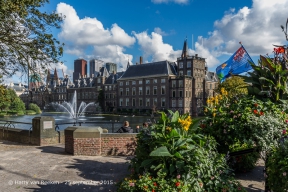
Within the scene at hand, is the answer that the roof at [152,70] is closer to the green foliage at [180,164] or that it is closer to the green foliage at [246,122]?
the green foliage at [246,122]

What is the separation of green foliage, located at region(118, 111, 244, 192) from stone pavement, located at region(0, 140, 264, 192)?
1.52 meters

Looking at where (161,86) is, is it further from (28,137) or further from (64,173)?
(64,173)

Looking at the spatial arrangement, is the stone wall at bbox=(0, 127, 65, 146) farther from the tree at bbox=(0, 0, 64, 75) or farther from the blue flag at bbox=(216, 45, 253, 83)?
the blue flag at bbox=(216, 45, 253, 83)

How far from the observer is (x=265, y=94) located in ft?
14.7

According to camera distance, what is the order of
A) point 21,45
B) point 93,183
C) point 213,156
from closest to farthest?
point 213,156, point 93,183, point 21,45

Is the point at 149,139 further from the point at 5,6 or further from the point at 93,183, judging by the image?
the point at 5,6

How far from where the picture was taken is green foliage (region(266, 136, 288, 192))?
343cm

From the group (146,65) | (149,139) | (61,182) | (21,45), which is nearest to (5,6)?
(21,45)

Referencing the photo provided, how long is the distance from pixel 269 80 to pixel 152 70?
209 ft

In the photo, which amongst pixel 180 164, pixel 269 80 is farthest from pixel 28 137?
pixel 269 80

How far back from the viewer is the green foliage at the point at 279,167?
3430mm

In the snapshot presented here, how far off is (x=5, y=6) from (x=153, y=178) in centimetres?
651

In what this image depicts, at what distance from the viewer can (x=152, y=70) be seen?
67.6 metres

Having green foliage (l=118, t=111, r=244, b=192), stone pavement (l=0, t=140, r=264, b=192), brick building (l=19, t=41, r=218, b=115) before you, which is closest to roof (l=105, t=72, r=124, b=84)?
brick building (l=19, t=41, r=218, b=115)
